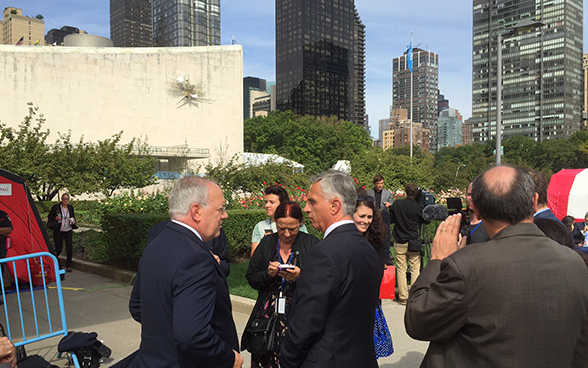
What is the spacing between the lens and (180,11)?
152 meters

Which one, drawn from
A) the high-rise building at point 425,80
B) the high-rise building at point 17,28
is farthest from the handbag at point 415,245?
the high-rise building at point 425,80

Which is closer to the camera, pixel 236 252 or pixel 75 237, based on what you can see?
pixel 236 252

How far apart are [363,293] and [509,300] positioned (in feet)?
2.81

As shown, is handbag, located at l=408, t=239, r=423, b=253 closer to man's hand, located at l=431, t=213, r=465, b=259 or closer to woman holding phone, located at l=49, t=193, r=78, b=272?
man's hand, located at l=431, t=213, r=465, b=259

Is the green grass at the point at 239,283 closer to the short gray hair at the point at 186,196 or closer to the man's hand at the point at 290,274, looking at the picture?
the man's hand at the point at 290,274

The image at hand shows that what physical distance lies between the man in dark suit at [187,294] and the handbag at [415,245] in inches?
216

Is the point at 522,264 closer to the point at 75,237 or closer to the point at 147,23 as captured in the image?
the point at 75,237

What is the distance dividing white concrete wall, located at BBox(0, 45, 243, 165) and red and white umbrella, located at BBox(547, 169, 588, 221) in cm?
4311

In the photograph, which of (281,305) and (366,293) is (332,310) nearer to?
(366,293)

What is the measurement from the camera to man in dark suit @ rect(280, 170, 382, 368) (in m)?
2.35

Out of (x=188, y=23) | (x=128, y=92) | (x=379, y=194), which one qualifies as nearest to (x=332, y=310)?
(x=379, y=194)

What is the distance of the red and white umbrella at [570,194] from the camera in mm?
11517

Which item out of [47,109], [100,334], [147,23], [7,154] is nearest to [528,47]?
[47,109]

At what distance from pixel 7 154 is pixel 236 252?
1469 centimetres
